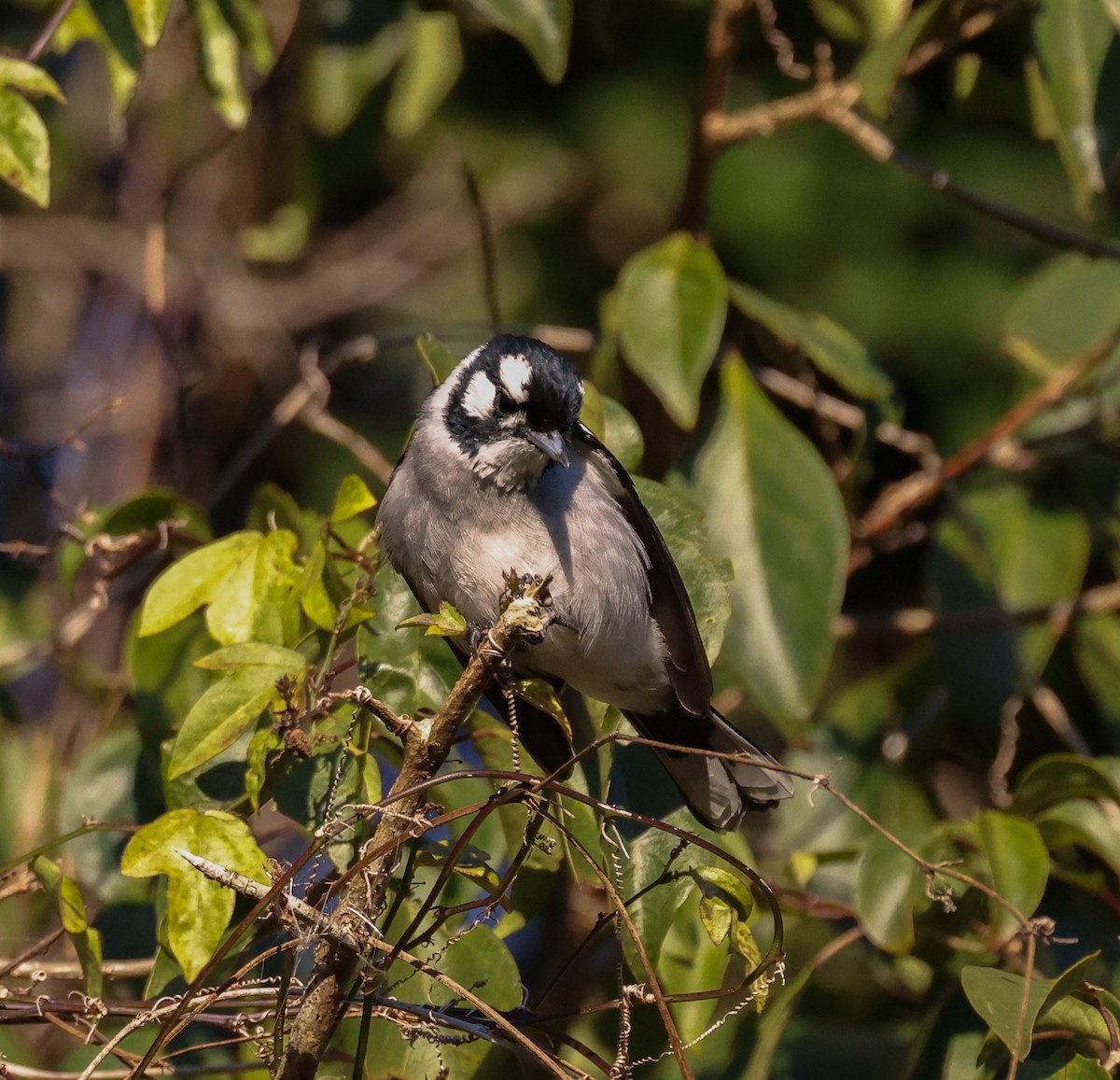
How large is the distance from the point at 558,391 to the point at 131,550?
40.0 inches

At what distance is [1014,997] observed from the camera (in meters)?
2.19

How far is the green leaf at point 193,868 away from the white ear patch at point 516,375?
3.79ft

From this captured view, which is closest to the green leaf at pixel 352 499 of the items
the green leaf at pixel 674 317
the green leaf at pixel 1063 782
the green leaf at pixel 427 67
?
the green leaf at pixel 674 317

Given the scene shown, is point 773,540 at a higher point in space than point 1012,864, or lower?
higher

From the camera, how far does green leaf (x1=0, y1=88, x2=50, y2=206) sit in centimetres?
246

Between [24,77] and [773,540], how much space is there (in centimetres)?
182

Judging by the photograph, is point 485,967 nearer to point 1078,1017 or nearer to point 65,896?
point 65,896

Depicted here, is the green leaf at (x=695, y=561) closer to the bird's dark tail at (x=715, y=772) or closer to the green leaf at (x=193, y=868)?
the bird's dark tail at (x=715, y=772)

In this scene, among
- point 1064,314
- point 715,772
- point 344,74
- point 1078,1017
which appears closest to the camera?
point 1078,1017

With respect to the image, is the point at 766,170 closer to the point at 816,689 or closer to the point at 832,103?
the point at 832,103

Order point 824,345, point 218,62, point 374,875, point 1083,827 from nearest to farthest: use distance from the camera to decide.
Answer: point 374,875, point 1083,827, point 218,62, point 824,345

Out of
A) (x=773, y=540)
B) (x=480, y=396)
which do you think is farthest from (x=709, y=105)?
(x=773, y=540)

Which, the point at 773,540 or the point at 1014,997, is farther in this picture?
the point at 773,540

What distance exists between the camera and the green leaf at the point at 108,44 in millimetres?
3121
